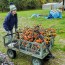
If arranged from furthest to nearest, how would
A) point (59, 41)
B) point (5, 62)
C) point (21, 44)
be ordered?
point (59, 41) < point (21, 44) < point (5, 62)

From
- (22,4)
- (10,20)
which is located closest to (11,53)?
(10,20)

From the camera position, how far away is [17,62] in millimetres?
6609

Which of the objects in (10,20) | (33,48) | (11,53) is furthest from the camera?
(10,20)

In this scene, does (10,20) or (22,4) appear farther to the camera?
(22,4)

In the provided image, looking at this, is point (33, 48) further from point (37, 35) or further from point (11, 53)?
point (11, 53)

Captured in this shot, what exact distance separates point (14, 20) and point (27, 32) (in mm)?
880

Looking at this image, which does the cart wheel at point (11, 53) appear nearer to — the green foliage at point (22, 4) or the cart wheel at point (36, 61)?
the cart wheel at point (36, 61)

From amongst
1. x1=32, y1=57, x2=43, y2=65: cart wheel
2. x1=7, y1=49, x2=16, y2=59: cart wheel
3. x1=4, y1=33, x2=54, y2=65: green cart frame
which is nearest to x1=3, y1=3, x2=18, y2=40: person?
x1=4, y1=33, x2=54, y2=65: green cart frame

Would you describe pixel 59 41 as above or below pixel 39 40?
below

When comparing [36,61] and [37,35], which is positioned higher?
[37,35]

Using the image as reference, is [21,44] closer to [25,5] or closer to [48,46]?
[48,46]

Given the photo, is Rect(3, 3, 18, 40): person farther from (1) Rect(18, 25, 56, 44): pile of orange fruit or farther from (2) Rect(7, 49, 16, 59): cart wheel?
(2) Rect(7, 49, 16, 59): cart wheel

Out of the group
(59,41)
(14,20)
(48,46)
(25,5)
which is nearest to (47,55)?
(48,46)

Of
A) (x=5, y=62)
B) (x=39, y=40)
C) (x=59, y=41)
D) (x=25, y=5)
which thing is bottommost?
(x=25, y=5)
